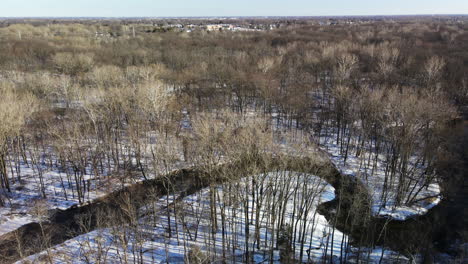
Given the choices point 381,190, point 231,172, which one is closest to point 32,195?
point 231,172

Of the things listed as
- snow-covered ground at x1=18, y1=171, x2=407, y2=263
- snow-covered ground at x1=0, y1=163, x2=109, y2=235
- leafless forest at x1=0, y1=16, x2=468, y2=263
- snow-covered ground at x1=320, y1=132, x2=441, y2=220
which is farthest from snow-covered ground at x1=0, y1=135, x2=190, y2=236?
snow-covered ground at x1=320, y1=132, x2=441, y2=220

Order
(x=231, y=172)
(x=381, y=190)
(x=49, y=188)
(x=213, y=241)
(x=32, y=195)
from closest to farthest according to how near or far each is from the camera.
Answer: (x=231, y=172) < (x=213, y=241) < (x=32, y=195) < (x=49, y=188) < (x=381, y=190)

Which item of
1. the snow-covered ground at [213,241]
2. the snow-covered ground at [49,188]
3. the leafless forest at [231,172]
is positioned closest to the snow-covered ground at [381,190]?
the leafless forest at [231,172]

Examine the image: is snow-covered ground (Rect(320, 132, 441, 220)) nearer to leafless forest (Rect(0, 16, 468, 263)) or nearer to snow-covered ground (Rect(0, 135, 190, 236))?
leafless forest (Rect(0, 16, 468, 263))

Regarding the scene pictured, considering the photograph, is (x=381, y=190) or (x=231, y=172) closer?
(x=231, y=172)

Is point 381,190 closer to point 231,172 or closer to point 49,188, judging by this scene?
point 231,172

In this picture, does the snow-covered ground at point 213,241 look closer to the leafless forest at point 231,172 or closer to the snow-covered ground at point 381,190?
the leafless forest at point 231,172

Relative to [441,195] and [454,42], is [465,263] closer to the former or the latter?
[441,195]
